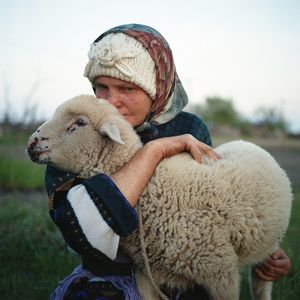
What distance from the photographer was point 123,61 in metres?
2.56

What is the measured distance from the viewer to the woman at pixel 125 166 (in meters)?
2.15

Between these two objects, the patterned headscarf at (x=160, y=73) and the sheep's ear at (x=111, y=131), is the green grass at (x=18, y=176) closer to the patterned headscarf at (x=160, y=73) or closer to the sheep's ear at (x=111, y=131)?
the patterned headscarf at (x=160, y=73)

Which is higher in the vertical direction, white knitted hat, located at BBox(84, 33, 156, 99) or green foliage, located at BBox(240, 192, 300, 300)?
white knitted hat, located at BBox(84, 33, 156, 99)

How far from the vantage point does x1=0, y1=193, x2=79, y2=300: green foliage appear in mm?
3609

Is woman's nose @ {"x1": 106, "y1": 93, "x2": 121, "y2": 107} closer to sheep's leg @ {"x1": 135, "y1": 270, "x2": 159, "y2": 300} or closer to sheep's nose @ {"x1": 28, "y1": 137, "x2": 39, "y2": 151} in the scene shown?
sheep's nose @ {"x1": 28, "y1": 137, "x2": 39, "y2": 151}

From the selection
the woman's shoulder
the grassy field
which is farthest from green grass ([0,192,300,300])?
the woman's shoulder

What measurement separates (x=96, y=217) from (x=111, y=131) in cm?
45

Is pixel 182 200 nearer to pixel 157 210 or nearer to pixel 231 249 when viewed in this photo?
pixel 157 210

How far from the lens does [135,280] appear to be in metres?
2.51

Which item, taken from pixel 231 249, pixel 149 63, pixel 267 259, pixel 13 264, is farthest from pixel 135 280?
pixel 13 264

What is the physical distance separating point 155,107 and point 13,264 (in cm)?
223

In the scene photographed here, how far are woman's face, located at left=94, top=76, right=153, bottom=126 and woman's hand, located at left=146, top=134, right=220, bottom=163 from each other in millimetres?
290

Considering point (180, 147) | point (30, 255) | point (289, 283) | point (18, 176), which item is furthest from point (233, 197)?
point (18, 176)

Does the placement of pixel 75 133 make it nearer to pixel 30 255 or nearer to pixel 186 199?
pixel 186 199
